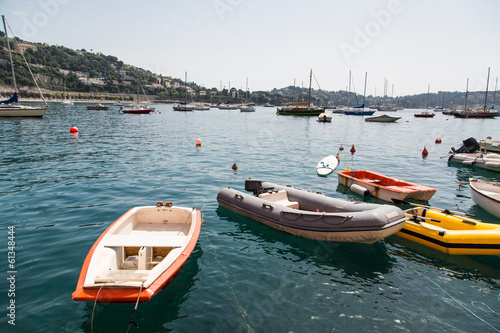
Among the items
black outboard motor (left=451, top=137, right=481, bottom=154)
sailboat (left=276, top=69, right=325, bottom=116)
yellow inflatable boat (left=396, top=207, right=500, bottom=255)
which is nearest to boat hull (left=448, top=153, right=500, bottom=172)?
black outboard motor (left=451, top=137, right=481, bottom=154)

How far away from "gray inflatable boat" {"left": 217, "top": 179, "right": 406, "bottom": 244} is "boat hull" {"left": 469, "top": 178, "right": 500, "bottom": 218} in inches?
228

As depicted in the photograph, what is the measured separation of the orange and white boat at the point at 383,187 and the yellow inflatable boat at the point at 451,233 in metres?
2.77

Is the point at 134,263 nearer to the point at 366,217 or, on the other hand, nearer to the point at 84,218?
the point at 84,218

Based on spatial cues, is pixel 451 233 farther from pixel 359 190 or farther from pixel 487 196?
pixel 359 190

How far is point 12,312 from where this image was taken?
233 inches

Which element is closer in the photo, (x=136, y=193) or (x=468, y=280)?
(x=468, y=280)

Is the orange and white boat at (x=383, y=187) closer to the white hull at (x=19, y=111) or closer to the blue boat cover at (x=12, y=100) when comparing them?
the white hull at (x=19, y=111)

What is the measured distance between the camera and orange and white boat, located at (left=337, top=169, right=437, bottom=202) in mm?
12891

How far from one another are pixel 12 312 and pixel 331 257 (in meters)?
7.47

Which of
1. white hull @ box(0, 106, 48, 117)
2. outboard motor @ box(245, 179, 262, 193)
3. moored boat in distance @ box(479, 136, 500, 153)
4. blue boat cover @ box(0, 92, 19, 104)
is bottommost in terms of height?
outboard motor @ box(245, 179, 262, 193)

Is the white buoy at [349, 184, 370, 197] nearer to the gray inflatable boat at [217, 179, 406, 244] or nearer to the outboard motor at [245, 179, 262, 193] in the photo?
the gray inflatable boat at [217, 179, 406, 244]

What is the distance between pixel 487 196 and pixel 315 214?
7960mm

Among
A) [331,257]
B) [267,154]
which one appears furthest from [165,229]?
[267,154]

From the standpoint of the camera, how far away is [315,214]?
9.11 m
